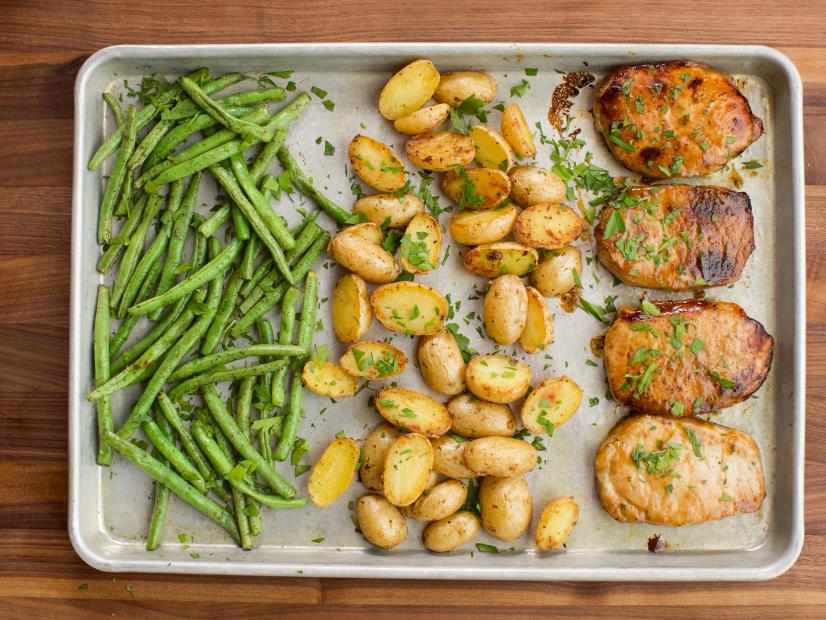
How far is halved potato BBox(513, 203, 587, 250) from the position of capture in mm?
2172

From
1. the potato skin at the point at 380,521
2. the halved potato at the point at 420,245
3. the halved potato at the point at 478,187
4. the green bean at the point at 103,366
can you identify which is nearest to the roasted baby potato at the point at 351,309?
the halved potato at the point at 420,245

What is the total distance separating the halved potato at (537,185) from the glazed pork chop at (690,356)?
460 mm

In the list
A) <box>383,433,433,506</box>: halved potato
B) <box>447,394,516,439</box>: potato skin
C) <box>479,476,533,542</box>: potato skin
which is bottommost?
<box>479,476,533,542</box>: potato skin

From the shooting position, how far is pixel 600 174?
227cm

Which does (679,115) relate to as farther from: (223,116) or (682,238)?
(223,116)

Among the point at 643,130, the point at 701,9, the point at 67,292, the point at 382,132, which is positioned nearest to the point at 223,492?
the point at 67,292

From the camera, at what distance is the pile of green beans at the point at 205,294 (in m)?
2.21

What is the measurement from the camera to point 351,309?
2.19m

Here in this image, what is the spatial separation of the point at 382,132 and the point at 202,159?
1.95 ft

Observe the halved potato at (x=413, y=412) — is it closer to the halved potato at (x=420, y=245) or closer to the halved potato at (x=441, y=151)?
the halved potato at (x=420, y=245)

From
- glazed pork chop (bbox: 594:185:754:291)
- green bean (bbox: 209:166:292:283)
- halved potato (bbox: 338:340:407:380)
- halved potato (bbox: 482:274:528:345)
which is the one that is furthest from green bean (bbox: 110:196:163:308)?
glazed pork chop (bbox: 594:185:754:291)

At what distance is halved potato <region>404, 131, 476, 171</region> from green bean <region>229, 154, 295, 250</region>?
48 centimetres

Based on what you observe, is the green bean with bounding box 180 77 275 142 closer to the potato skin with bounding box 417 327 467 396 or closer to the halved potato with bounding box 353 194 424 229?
the halved potato with bounding box 353 194 424 229

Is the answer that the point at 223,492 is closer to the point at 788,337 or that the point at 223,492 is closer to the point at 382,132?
the point at 382,132
